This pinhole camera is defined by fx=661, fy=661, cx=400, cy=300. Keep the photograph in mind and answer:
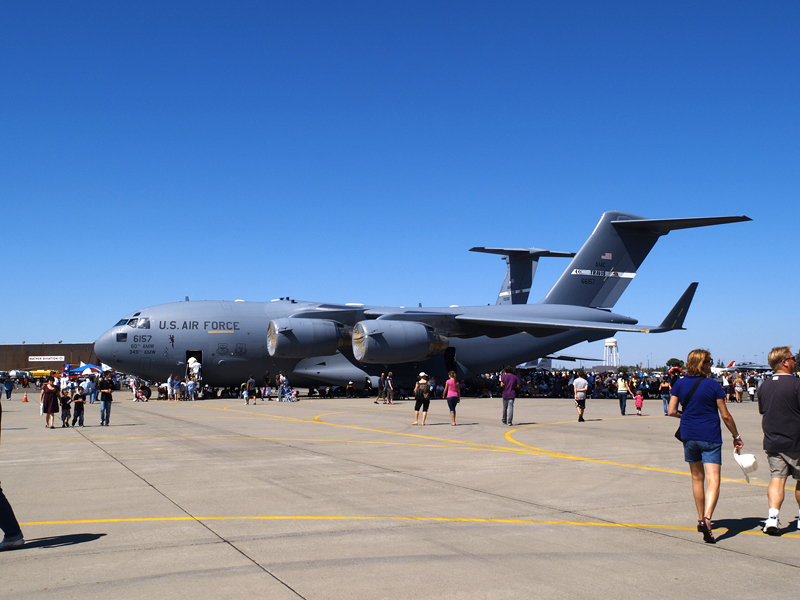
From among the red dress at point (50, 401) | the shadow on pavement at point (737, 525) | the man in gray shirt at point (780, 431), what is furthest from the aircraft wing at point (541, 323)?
the man in gray shirt at point (780, 431)

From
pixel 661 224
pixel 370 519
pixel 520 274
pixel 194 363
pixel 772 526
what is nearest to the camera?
pixel 772 526

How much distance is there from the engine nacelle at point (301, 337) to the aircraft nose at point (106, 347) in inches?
250

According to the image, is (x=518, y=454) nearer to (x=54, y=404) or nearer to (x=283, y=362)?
(x=54, y=404)

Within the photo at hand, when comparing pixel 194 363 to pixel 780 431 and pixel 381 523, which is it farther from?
pixel 780 431

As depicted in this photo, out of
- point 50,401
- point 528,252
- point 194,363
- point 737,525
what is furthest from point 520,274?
point 737,525

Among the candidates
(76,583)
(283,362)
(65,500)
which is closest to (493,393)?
(283,362)

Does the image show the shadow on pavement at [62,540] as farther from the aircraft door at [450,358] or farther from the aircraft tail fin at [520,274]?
the aircraft tail fin at [520,274]

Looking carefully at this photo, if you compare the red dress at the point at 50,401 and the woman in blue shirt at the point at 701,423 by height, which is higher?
the woman in blue shirt at the point at 701,423

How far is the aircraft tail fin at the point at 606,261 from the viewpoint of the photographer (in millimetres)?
31516

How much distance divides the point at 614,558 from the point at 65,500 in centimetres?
602

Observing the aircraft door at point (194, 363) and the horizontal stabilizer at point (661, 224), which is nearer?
the horizontal stabilizer at point (661, 224)

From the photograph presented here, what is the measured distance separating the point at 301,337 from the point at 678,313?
52.0 ft

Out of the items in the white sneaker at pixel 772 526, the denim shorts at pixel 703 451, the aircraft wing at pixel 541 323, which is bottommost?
the white sneaker at pixel 772 526

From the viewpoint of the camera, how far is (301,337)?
2742 centimetres
